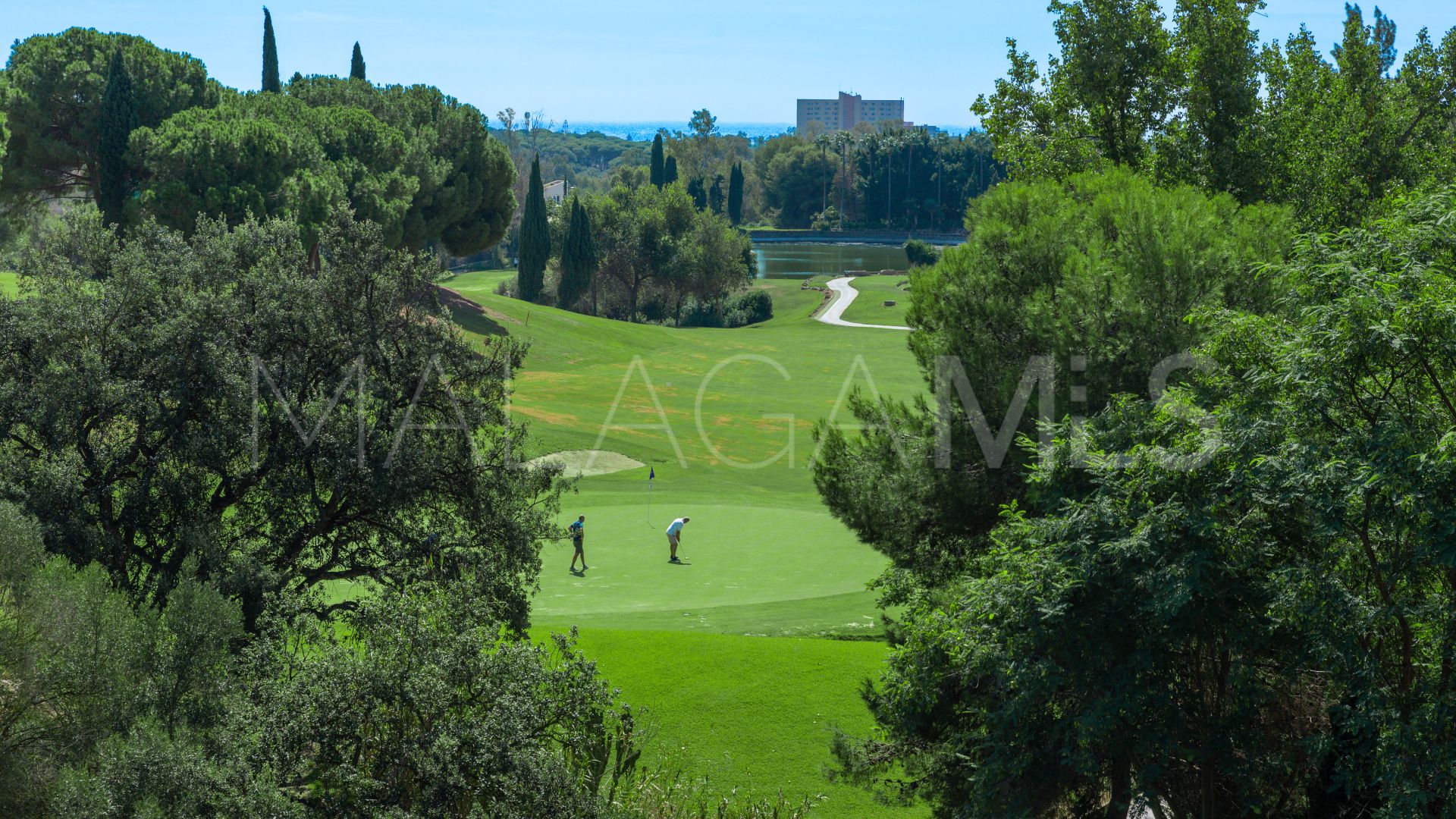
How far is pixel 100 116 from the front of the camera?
159 feet

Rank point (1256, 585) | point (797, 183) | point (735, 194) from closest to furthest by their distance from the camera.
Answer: point (1256, 585) → point (735, 194) → point (797, 183)

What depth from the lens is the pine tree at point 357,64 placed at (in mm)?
77688

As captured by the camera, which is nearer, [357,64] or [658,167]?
[357,64]

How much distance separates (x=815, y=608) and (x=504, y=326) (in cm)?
4532

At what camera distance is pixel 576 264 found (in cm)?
8206

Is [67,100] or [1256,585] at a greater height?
[67,100]

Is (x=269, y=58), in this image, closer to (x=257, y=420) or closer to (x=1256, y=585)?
(x=257, y=420)

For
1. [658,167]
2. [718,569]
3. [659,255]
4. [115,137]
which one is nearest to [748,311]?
[659,255]

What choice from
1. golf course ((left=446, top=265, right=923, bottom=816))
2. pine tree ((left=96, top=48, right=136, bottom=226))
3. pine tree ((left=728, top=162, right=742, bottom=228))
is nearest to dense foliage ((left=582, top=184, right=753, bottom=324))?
golf course ((left=446, top=265, right=923, bottom=816))

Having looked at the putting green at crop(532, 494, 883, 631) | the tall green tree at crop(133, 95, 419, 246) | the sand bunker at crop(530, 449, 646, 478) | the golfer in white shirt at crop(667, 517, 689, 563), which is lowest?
the sand bunker at crop(530, 449, 646, 478)

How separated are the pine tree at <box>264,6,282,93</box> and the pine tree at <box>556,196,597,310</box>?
20644 millimetres

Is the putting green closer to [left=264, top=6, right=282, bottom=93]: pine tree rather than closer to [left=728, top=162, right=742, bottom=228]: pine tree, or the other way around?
[left=264, top=6, right=282, bottom=93]: pine tree

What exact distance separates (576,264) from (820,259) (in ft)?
178

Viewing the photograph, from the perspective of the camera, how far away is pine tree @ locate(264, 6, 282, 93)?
70.6 metres
